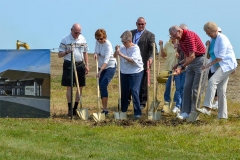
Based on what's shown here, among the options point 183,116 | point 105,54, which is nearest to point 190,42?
point 183,116

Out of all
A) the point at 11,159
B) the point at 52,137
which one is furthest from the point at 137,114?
the point at 11,159

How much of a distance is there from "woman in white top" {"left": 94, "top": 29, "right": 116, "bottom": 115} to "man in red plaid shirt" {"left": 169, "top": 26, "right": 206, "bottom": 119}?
4.53 ft

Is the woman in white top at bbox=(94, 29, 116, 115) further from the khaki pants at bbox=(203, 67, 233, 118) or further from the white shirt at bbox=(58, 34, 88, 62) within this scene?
the khaki pants at bbox=(203, 67, 233, 118)

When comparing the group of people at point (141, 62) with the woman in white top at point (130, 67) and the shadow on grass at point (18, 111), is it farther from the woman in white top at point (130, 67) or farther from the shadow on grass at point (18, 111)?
the shadow on grass at point (18, 111)

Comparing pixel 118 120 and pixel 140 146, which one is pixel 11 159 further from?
pixel 118 120

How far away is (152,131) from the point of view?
9328mm

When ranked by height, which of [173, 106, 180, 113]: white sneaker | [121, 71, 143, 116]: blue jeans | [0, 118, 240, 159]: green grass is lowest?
[0, 118, 240, 159]: green grass

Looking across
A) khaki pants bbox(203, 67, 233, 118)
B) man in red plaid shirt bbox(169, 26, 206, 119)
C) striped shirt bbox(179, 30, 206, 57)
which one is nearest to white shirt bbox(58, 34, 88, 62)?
man in red plaid shirt bbox(169, 26, 206, 119)

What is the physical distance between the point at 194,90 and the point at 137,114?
125 centimetres

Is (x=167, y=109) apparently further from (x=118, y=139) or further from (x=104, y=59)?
(x=118, y=139)

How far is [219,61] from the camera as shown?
403 inches

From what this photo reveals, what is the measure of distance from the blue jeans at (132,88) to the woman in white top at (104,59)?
0.34m

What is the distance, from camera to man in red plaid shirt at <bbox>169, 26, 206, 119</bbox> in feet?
34.0

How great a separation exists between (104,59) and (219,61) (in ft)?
7.62
